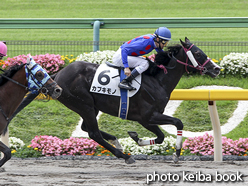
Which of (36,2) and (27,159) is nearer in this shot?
(27,159)

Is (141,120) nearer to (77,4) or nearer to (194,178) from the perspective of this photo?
(194,178)

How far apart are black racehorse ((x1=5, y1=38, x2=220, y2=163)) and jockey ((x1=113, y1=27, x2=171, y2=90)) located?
6.8 inches

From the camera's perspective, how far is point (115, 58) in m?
5.57

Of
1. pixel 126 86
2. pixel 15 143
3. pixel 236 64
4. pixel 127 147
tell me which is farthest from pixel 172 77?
pixel 236 64

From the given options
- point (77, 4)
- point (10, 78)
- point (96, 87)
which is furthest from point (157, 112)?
point (77, 4)

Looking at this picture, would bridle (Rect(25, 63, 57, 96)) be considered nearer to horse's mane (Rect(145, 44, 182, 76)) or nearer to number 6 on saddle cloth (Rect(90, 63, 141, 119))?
number 6 on saddle cloth (Rect(90, 63, 141, 119))

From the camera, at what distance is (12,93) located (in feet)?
15.6

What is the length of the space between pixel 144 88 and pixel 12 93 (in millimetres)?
1757

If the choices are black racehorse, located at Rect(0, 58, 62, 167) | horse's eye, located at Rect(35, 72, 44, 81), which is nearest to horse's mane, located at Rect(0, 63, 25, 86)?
black racehorse, located at Rect(0, 58, 62, 167)

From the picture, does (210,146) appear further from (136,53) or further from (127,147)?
(136,53)

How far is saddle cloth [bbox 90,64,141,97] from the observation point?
5461 mm

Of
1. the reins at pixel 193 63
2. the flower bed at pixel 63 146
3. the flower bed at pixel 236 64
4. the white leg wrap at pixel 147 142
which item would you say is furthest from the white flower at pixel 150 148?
→ the flower bed at pixel 236 64

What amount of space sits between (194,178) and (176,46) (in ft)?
6.36

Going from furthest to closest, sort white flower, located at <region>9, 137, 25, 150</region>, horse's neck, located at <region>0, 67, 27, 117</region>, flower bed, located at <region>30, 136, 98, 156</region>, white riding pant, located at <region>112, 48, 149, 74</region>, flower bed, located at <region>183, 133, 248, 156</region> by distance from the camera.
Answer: white flower, located at <region>9, 137, 25, 150</region>
flower bed, located at <region>30, 136, 98, 156</region>
flower bed, located at <region>183, 133, 248, 156</region>
white riding pant, located at <region>112, 48, 149, 74</region>
horse's neck, located at <region>0, 67, 27, 117</region>
